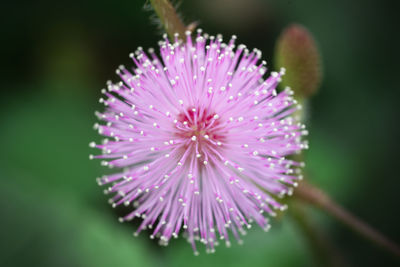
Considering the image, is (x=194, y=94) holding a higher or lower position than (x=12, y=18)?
lower

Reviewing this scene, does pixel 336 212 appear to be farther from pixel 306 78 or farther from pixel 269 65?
pixel 269 65

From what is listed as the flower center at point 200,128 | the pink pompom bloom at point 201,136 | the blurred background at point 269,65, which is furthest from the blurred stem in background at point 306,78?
the blurred background at point 269,65

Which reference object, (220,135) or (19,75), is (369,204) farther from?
(19,75)

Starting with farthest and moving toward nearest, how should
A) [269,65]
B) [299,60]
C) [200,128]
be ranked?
[269,65], [299,60], [200,128]

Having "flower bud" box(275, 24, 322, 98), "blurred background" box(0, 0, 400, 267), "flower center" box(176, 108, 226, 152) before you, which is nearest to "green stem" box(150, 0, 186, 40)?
"flower center" box(176, 108, 226, 152)

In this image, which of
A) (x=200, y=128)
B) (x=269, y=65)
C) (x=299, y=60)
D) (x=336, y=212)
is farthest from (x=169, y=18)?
(x=269, y=65)

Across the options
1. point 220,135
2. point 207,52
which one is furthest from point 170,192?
point 207,52
